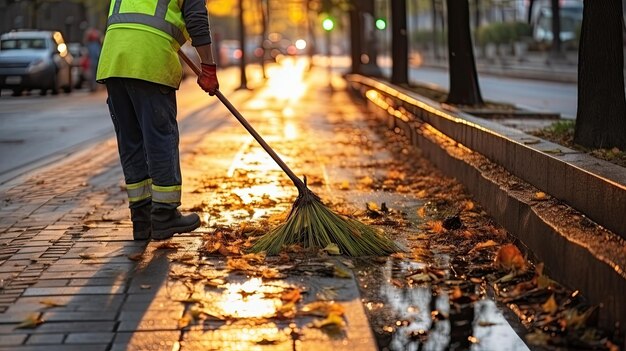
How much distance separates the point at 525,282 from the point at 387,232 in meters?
1.90

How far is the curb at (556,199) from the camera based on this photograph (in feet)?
16.7

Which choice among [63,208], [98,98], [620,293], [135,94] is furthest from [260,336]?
[98,98]

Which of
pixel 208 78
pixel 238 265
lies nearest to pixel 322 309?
pixel 238 265

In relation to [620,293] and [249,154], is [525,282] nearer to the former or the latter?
[620,293]

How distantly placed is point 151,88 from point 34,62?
2565cm

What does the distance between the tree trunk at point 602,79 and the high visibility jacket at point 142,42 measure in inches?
148

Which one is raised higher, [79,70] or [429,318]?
[429,318]

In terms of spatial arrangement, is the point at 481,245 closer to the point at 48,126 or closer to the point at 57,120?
the point at 48,126

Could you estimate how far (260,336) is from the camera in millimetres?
4883

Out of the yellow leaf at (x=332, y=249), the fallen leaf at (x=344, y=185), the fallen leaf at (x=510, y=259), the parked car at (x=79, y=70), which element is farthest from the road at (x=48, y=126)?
the fallen leaf at (x=510, y=259)

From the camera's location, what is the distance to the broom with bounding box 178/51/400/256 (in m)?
6.80

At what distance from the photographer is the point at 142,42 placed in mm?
7035

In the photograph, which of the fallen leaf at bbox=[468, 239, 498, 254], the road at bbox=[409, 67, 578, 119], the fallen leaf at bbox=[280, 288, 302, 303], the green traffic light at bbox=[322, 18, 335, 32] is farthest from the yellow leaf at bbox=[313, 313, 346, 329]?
the green traffic light at bbox=[322, 18, 335, 32]

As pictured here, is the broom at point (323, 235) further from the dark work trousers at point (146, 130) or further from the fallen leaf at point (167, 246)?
the dark work trousers at point (146, 130)
